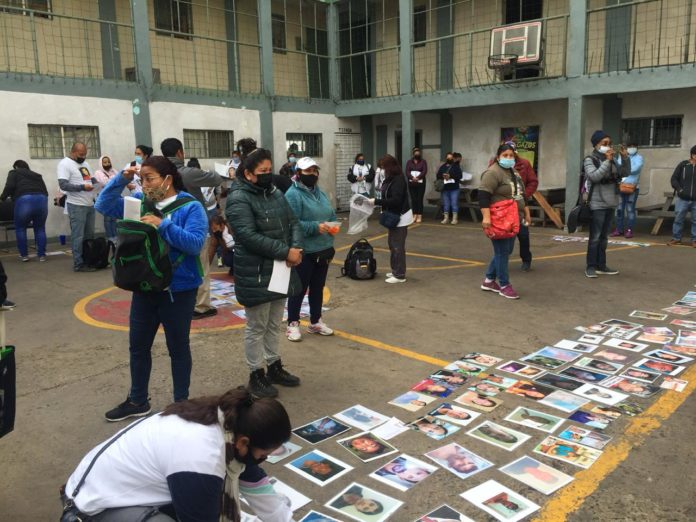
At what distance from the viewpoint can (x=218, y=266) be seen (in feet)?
30.7

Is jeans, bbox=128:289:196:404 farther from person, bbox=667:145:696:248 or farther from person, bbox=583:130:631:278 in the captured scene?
person, bbox=667:145:696:248

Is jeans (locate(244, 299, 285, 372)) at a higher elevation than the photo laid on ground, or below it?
higher

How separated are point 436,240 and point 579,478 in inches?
359

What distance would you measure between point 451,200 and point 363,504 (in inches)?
498

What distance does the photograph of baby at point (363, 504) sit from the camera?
Result: 2.93 metres

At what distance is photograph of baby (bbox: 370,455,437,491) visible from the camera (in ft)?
10.5

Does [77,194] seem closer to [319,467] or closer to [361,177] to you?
[319,467]

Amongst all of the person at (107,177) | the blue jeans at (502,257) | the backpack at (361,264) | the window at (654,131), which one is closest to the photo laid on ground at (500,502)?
the blue jeans at (502,257)

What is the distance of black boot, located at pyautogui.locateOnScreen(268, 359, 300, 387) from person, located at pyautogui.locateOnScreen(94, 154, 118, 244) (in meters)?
6.42

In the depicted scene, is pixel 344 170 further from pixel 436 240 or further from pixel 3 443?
pixel 3 443

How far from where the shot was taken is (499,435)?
12.2 ft

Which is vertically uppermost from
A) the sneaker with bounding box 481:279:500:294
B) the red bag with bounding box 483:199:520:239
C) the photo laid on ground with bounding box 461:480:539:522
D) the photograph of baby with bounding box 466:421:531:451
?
the red bag with bounding box 483:199:520:239

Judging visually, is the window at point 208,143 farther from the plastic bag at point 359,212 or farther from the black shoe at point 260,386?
the black shoe at point 260,386

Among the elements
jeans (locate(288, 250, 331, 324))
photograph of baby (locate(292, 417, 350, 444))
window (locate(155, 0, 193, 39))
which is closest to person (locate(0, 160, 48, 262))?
jeans (locate(288, 250, 331, 324))
